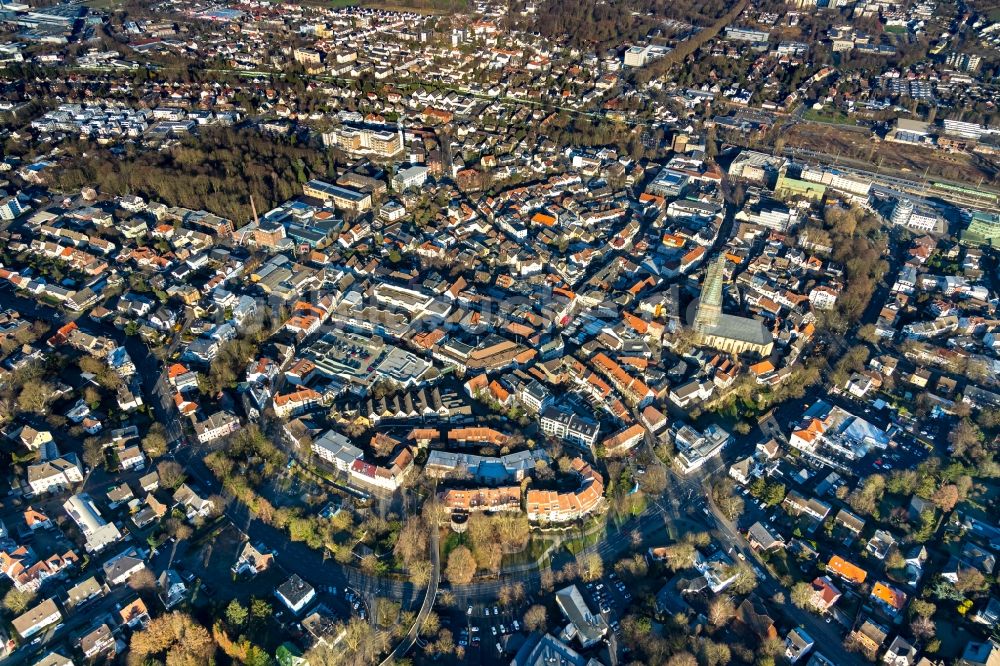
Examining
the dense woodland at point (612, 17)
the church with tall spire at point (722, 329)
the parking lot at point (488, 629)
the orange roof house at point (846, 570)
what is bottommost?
the parking lot at point (488, 629)

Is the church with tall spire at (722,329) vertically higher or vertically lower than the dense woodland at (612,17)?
lower

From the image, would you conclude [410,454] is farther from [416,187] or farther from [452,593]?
[416,187]

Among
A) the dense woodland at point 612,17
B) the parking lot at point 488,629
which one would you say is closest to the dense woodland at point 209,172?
the parking lot at point 488,629

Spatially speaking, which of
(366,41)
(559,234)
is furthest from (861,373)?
Answer: (366,41)

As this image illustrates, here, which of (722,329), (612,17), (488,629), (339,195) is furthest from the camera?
(612,17)

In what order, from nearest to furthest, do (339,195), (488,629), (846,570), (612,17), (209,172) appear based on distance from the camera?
(488,629), (846,570), (339,195), (209,172), (612,17)

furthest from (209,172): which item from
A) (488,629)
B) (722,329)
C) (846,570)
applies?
(846,570)

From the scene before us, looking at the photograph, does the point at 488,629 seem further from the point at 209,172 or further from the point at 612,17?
the point at 612,17

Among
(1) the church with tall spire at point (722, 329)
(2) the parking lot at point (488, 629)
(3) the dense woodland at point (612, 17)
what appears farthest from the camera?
(3) the dense woodland at point (612, 17)

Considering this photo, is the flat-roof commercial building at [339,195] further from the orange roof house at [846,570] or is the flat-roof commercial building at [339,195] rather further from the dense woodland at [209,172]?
the orange roof house at [846,570]
